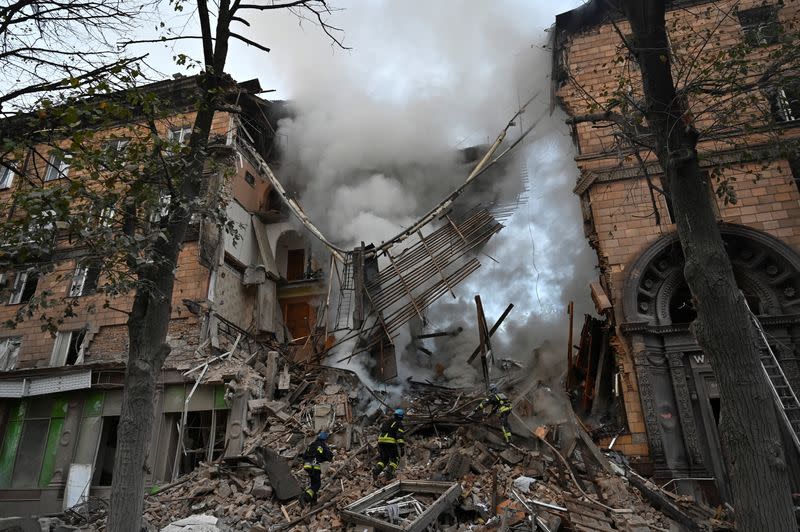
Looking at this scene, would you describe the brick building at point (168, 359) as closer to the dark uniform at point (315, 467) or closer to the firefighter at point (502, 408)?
the dark uniform at point (315, 467)

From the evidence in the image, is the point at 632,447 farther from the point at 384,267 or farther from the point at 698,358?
the point at 384,267

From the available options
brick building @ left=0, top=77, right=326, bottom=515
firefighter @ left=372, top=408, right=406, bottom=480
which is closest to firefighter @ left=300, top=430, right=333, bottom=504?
firefighter @ left=372, top=408, right=406, bottom=480

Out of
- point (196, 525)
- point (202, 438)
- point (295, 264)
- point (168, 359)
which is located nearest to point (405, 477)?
point (196, 525)

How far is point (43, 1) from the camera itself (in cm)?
552

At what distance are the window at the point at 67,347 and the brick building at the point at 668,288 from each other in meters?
14.8

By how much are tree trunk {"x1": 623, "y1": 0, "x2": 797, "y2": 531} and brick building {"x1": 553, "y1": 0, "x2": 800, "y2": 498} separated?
3.35m

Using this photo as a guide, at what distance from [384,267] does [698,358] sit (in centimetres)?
861

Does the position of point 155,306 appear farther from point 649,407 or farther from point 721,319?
point 649,407

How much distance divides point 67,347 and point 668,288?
17275mm

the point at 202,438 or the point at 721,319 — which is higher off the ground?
the point at 721,319

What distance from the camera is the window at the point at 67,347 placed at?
14823 mm

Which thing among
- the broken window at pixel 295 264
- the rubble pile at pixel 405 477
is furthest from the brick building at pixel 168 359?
the broken window at pixel 295 264

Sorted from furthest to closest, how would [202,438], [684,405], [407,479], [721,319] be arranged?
1. [202,438]
2. [684,405]
3. [407,479]
4. [721,319]

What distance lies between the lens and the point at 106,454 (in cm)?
1323
